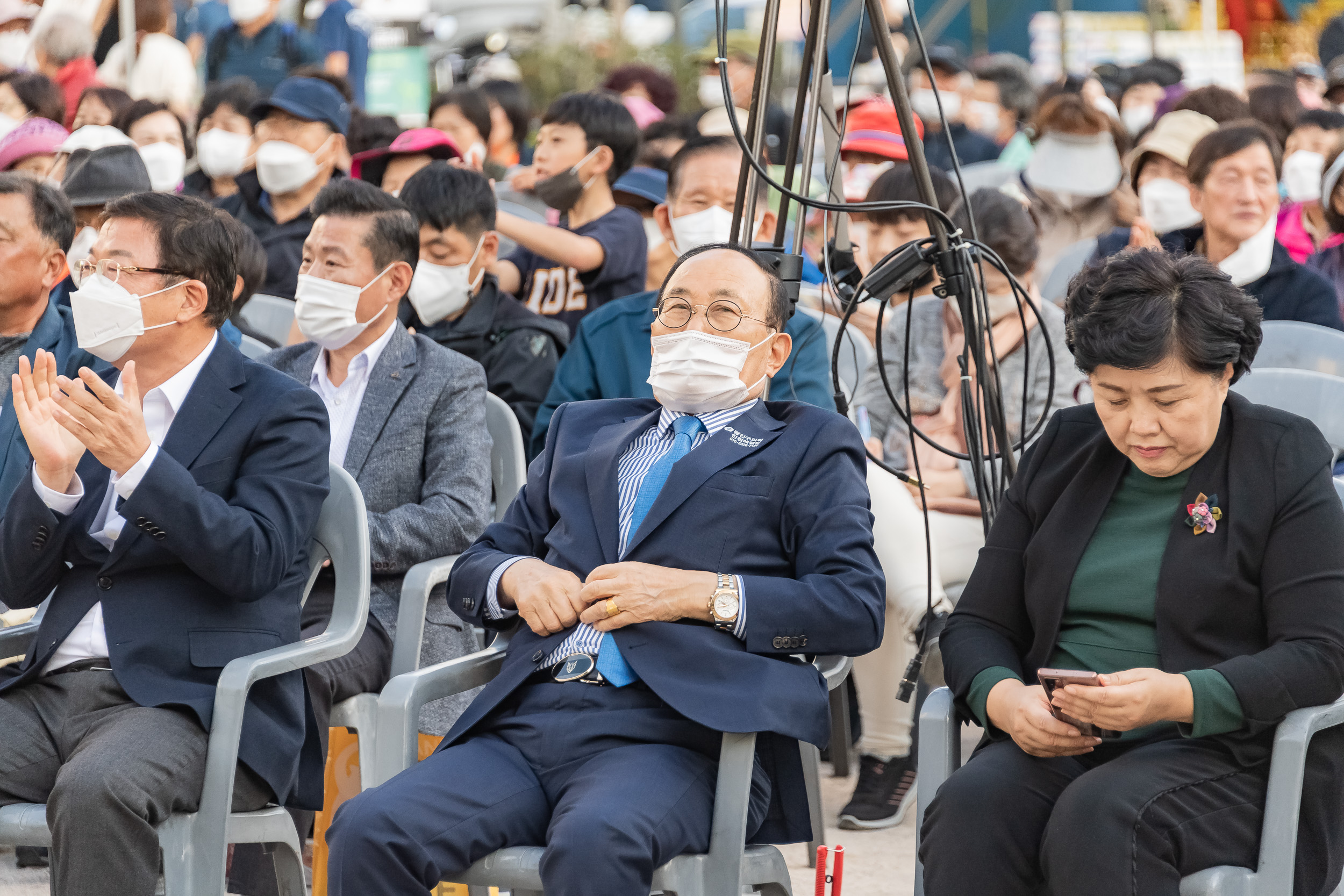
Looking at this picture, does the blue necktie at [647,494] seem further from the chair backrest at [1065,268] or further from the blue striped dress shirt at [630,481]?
the chair backrest at [1065,268]

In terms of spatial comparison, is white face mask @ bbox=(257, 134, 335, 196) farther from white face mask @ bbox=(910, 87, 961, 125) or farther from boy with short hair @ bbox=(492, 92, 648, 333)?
white face mask @ bbox=(910, 87, 961, 125)

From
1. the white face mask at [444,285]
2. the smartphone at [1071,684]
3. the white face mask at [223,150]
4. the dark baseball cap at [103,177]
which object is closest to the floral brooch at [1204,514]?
the smartphone at [1071,684]

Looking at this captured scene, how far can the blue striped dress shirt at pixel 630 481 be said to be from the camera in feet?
8.70

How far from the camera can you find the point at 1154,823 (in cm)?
222

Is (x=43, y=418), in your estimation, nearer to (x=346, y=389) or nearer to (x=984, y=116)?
(x=346, y=389)

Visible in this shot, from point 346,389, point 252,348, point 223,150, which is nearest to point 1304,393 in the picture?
point 346,389

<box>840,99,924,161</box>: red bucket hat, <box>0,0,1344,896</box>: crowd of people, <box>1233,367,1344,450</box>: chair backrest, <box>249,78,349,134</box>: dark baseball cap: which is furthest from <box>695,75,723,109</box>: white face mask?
<box>1233,367,1344,450</box>: chair backrest

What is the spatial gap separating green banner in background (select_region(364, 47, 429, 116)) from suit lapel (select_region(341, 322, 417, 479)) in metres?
6.31

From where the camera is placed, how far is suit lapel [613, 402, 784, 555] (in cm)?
268

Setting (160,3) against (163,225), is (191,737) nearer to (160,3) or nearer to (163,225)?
(163,225)

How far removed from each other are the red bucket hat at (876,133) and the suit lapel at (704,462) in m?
3.45

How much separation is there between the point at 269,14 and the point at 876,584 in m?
7.30

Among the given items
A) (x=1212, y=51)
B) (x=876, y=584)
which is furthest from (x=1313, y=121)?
(x=1212, y=51)

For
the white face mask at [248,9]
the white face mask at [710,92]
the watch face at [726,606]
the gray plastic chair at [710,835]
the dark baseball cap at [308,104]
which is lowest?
the gray plastic chair at [710,835]
